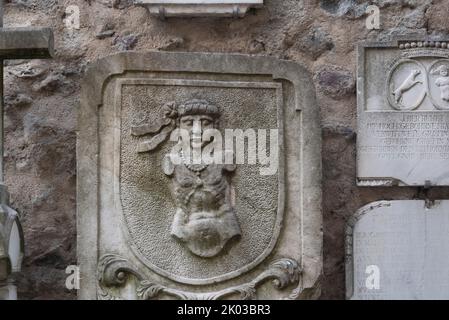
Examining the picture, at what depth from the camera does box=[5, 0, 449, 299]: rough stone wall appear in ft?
16.1

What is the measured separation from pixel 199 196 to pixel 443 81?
4.40 feet

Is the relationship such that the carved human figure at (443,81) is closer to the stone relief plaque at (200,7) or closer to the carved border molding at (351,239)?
the carved border molding at (351,239)

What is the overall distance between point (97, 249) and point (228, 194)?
0.58m

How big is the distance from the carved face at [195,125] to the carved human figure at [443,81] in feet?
3.85

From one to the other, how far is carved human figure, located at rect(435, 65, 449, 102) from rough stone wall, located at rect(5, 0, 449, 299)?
20 centimetres

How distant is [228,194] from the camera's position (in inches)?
176

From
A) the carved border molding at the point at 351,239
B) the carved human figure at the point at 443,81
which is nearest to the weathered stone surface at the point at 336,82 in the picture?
the carved human figure at the point at 443,81

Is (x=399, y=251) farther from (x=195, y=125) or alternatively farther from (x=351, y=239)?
(x=195, y=125)

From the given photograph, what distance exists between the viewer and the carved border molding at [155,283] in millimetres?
4379

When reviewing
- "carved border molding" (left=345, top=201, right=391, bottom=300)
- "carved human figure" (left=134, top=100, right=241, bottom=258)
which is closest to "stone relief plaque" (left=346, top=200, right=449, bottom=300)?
"carved border molding" (left=345, top=201, right=391, bottom=300)

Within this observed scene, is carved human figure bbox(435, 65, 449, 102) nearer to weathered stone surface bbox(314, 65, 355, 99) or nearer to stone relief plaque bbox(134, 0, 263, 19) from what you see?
weathered stone surface bbox(314, 65, 355, 99)

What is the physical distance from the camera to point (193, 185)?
4.42 meters
